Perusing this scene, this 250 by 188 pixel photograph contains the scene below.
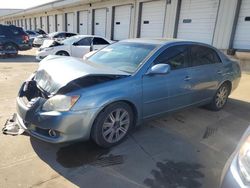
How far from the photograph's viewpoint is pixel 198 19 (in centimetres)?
1135

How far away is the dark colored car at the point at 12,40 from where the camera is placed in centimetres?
1245

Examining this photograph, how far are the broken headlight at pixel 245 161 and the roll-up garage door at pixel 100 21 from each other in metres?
17.8

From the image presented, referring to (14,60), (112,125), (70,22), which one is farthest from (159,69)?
(70,22)

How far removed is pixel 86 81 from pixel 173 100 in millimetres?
1627

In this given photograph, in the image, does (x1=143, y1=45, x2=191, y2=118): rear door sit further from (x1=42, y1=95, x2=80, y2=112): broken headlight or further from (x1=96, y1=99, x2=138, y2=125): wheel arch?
(x1=42, y1=95, x2=80, y2=112): broken headlight

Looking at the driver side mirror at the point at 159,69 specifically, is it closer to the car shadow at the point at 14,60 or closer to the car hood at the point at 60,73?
the car hood at the point at 60,73

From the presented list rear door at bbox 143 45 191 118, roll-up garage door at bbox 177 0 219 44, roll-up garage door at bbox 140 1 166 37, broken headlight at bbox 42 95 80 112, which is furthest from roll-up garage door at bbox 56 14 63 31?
broken headlight at bbox 42 95 80 112

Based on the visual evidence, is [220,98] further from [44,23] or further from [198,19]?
[44,23]

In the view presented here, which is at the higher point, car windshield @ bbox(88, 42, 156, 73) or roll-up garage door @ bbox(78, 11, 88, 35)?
roll-up garage door @ bbox(78, 11, 88, 35)

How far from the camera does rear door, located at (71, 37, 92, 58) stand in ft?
34.2

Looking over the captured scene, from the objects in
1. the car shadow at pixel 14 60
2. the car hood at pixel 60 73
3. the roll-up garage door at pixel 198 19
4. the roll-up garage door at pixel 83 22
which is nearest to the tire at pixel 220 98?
the car hood at pixel 60 73

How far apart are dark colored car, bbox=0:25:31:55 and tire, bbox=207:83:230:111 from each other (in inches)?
463

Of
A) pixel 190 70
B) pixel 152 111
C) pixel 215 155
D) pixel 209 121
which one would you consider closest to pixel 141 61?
pixel 152 111

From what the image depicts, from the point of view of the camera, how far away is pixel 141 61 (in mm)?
3467
